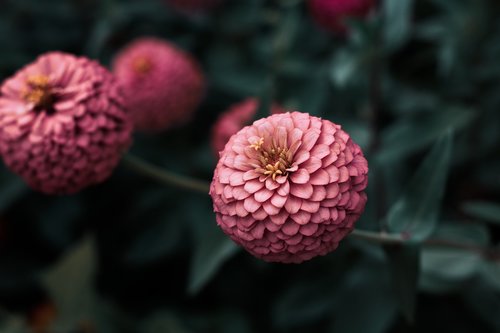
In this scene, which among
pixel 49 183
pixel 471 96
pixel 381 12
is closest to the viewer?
pixel 49 183

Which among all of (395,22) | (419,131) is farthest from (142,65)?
(419,131)

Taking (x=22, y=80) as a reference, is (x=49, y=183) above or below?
below

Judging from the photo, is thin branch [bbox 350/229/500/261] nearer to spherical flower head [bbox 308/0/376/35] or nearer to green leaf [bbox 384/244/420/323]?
green leaf [bbox 384/244/420/323]

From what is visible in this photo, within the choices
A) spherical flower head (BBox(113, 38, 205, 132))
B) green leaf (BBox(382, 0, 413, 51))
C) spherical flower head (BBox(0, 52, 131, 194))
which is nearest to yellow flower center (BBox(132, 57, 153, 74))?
spherical flower head (BBox(113, 38, 205, 132))

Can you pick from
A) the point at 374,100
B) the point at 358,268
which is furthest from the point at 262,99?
the point at 358,268

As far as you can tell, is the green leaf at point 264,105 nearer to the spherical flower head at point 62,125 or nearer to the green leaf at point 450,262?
the spherical flower head at point 62,125

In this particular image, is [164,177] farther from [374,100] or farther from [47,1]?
[47,1]

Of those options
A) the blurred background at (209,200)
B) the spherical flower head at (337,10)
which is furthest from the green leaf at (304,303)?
the spherical flower head at (337,10)
